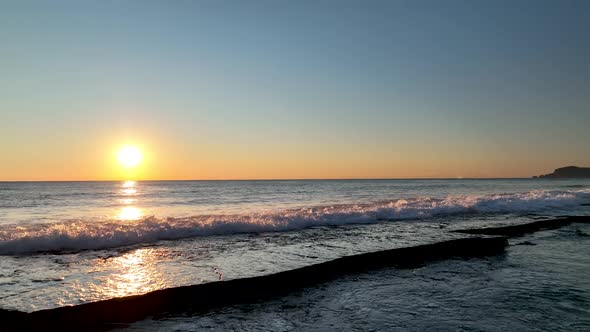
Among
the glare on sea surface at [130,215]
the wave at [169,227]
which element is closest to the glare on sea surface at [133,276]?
the wave at [169,227]

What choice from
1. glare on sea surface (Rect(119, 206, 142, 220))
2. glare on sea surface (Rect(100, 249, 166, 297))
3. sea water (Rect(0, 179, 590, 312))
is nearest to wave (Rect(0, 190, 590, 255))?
sea water (Rect(0, 179, 590, 312))

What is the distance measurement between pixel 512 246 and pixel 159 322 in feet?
42.8

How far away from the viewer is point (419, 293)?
8.23 metres

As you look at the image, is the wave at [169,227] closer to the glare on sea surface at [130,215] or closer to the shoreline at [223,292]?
the glare on sea surface at [130,215]

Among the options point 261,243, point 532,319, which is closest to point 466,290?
point 532,319

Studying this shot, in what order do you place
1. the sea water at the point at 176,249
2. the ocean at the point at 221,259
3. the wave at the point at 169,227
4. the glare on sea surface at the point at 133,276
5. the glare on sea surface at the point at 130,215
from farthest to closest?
the glare on sea surface at the point at 130,215
the wave at the point at 169,227
the sea water at the point at 176,249
the glare on sea surface at the point at 133,276
the ocean at the point at 221,259

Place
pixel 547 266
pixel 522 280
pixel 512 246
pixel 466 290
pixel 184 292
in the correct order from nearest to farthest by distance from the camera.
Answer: pixel 184 292
pixel 466 290
pixel 522 280
pixel 547 266
pixel 512 246

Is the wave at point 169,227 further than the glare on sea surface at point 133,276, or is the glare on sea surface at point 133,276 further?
the wave at point 169,227

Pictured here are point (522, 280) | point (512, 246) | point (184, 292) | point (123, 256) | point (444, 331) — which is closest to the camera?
point (444, 331)

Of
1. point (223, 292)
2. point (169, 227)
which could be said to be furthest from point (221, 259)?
point (169, 227)

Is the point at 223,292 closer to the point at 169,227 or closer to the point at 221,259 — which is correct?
the point at 221,259

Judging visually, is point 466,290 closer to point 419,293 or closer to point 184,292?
point 419,293

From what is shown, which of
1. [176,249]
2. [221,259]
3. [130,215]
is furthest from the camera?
[130,215]

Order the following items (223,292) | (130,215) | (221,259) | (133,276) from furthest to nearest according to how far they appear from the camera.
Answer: (130,215) < (221,259) < (133,276) < (223,292)
